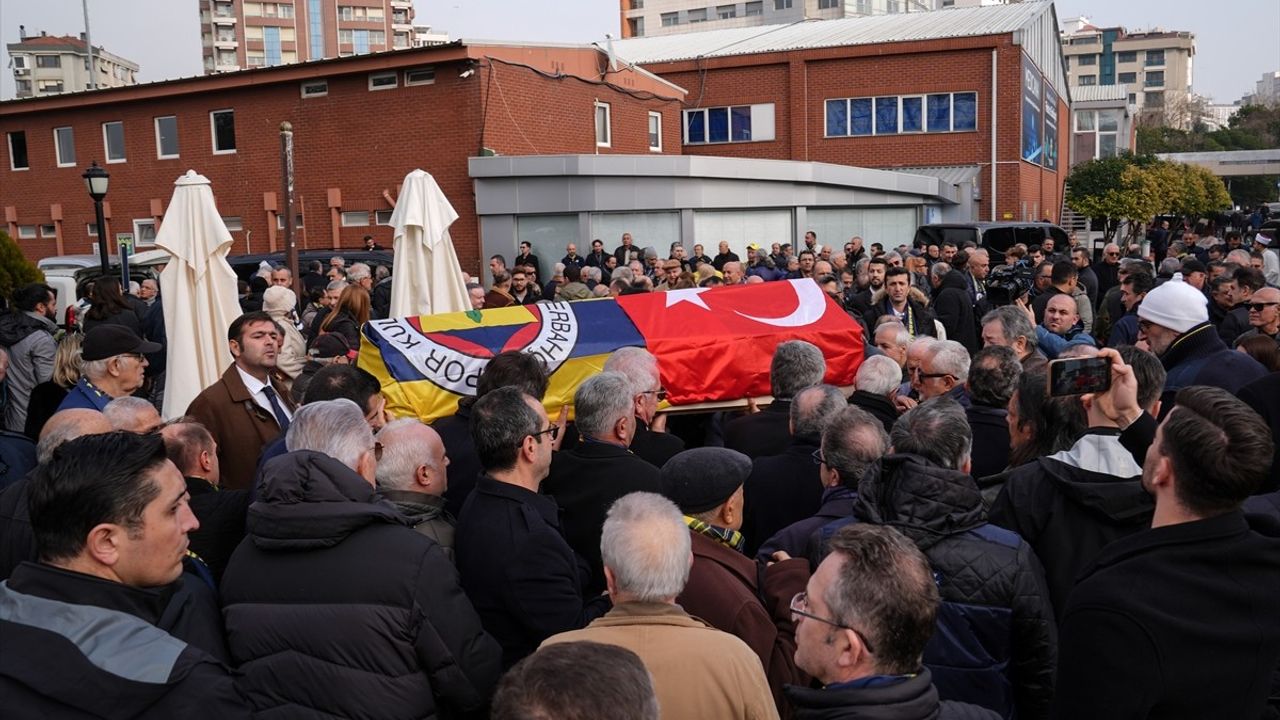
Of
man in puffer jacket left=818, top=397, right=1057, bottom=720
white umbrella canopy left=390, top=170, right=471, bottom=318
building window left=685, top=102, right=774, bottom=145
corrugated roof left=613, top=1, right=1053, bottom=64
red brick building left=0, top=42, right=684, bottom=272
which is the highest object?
corrugated roof left=613, top=1, right=1053, bottom=64

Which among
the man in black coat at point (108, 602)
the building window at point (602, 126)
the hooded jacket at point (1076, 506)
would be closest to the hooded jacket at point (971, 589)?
the hooded jacket at point (1076, 506)

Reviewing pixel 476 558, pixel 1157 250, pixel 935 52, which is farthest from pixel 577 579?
pixel 935 52

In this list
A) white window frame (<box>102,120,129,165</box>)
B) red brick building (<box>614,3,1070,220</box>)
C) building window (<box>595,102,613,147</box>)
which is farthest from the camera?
red brick building (<box>614,3,1070,220</box>)

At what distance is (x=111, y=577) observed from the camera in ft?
9.72

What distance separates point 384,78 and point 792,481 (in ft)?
71.2

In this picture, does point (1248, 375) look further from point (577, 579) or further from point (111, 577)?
point (111, 577)

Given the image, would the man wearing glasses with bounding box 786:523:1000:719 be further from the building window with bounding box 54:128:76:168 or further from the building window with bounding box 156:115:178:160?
the building window with bounding box 54:128:76:168

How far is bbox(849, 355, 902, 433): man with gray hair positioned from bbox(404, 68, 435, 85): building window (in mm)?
19689

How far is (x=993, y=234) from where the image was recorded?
2425cm

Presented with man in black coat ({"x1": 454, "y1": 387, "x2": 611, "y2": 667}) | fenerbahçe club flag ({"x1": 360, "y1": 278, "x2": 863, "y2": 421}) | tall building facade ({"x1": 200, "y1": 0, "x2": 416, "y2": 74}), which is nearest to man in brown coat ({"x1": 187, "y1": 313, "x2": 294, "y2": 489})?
fenerbahçe club flag ({"x1": 360, "y1": 278, "x2": 863, "y2": 421})

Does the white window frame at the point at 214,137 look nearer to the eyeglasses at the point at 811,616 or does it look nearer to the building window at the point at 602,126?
the building window at the point at 602,126

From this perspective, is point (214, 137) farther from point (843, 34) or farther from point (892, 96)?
point (843, 34)

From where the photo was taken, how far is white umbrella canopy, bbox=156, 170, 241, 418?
7738 millimetres

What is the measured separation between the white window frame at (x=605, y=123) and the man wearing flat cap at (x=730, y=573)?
23873mm
